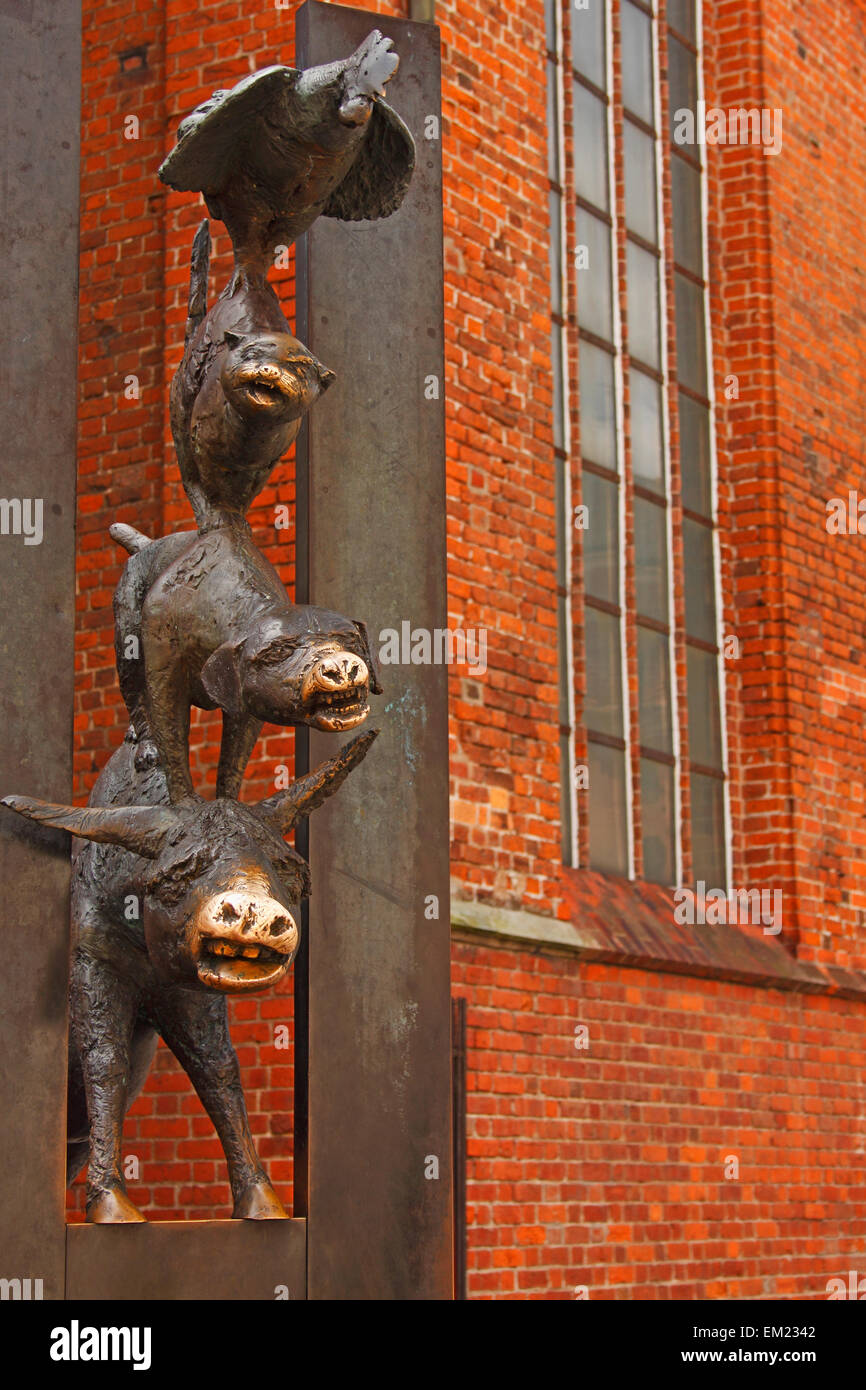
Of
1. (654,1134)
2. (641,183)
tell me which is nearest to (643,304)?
(641,183)

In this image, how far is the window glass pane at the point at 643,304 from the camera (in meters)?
9.20

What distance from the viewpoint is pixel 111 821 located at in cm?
234

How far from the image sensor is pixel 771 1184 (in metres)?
8.57

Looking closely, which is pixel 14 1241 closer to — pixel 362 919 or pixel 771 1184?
pixel 362 919

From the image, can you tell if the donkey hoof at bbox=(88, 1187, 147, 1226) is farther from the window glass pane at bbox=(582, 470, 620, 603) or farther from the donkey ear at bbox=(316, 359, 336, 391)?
the window glass pane at bbox=(582, 470, 620, 603)

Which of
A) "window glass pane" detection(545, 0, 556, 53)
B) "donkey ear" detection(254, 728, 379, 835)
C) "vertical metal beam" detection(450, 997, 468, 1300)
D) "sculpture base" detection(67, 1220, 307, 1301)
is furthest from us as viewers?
"window glass pane" detection(545, 0, 556, 53)

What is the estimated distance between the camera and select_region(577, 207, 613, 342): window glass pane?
28.9 feet

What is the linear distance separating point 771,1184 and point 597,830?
176cm

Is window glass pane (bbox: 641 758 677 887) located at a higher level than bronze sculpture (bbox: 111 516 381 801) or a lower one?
higher

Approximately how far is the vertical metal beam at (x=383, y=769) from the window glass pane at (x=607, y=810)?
221 inches

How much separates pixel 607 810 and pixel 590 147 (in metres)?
3.08

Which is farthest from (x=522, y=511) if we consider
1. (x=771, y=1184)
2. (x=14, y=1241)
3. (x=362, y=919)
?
(x=14, y=1241)

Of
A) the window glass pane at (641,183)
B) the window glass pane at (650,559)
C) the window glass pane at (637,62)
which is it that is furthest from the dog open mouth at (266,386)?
the window glass pane at (637,62)
